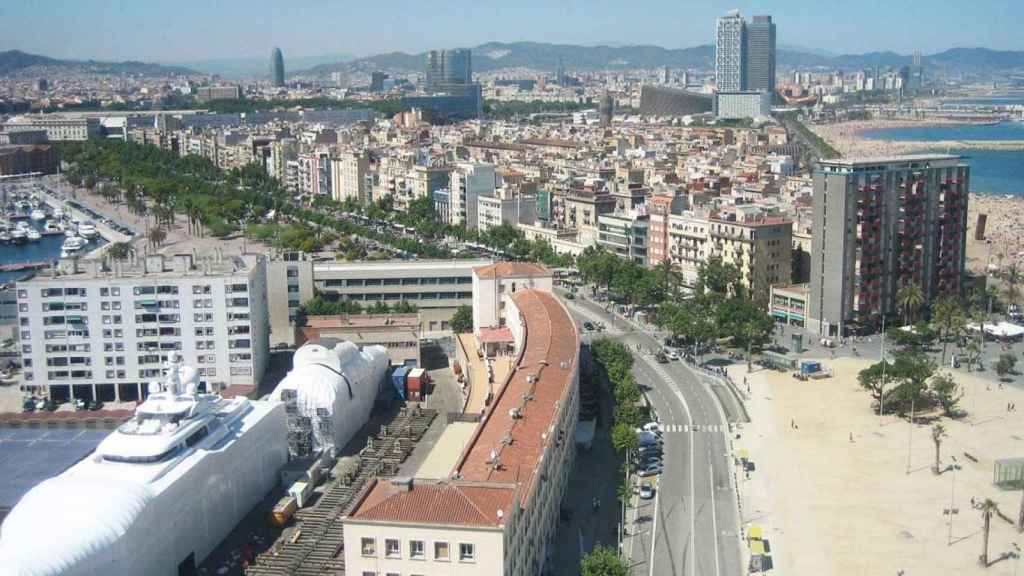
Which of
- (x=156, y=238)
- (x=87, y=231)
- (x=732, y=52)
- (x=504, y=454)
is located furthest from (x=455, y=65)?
(x=504, y=454)

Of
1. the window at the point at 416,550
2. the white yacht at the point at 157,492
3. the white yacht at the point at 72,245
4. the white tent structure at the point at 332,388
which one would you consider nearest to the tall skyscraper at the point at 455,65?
the white yacht at the point at 72,245

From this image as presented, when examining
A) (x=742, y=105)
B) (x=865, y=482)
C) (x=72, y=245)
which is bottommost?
(x=865, y=482)

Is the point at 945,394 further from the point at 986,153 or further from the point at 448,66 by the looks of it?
the point at 448,66

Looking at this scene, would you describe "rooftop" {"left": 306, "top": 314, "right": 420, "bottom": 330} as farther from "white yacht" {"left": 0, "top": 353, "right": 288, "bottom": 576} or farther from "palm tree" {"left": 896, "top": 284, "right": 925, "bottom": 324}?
"palm tree" {"left": 896, "top": 284, "right": 925, "bottom": 324}

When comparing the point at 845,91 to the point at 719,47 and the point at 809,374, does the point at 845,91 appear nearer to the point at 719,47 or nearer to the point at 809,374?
the point at 719,47

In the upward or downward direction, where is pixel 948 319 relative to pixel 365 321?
downward

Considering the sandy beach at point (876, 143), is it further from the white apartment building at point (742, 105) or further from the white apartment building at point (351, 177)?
the white apartment building at point (351, 177)

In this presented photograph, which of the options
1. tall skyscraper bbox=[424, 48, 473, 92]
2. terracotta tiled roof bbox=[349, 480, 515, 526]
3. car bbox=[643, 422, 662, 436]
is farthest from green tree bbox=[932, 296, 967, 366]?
tall skyscraper bbox=[424, 48, 473, 92]
